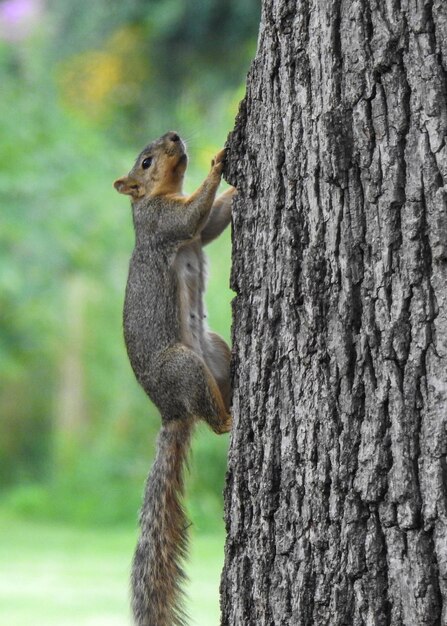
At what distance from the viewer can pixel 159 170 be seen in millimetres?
2854

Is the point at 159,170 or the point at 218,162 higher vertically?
the point at 159,170

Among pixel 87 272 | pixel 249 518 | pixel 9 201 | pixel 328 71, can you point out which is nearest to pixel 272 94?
pixel 328 71

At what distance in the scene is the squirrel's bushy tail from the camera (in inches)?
83.6

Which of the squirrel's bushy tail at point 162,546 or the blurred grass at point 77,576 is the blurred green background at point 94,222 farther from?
the squirrel's bushy tail at point 162,546

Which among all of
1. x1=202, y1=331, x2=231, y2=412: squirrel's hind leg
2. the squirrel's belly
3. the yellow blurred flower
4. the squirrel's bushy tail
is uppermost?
the yellow blurred flower

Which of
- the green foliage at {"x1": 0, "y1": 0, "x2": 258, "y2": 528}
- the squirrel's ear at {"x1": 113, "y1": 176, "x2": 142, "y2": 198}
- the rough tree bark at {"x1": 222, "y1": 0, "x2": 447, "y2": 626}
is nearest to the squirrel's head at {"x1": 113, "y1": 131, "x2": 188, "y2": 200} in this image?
the squirrel's ear at {"x1": 113, "y1": 176, "x2": 142, "y2": 198}

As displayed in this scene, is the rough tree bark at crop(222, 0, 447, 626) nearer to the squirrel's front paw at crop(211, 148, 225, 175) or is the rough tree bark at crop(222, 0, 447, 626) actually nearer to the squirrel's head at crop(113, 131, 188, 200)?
the squirrel's front paw at crop(211, 148, 225, 175)

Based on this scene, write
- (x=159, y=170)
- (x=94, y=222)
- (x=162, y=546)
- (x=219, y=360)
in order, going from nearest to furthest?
(x=162, y=546) < (x=219, y=360) < (x=159, y=170) < (x=94, y=222)

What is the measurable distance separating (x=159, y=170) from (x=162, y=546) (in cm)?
108

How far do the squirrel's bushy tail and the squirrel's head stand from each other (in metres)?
0.81

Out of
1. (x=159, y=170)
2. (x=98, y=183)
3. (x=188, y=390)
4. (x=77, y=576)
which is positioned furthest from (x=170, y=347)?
(x=98, y=183)

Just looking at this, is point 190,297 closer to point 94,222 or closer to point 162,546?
point 162,546

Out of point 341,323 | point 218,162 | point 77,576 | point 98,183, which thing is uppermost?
point 98,183

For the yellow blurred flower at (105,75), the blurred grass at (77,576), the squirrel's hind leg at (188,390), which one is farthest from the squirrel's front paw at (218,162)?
the yellow blurred flower at (105,75)
